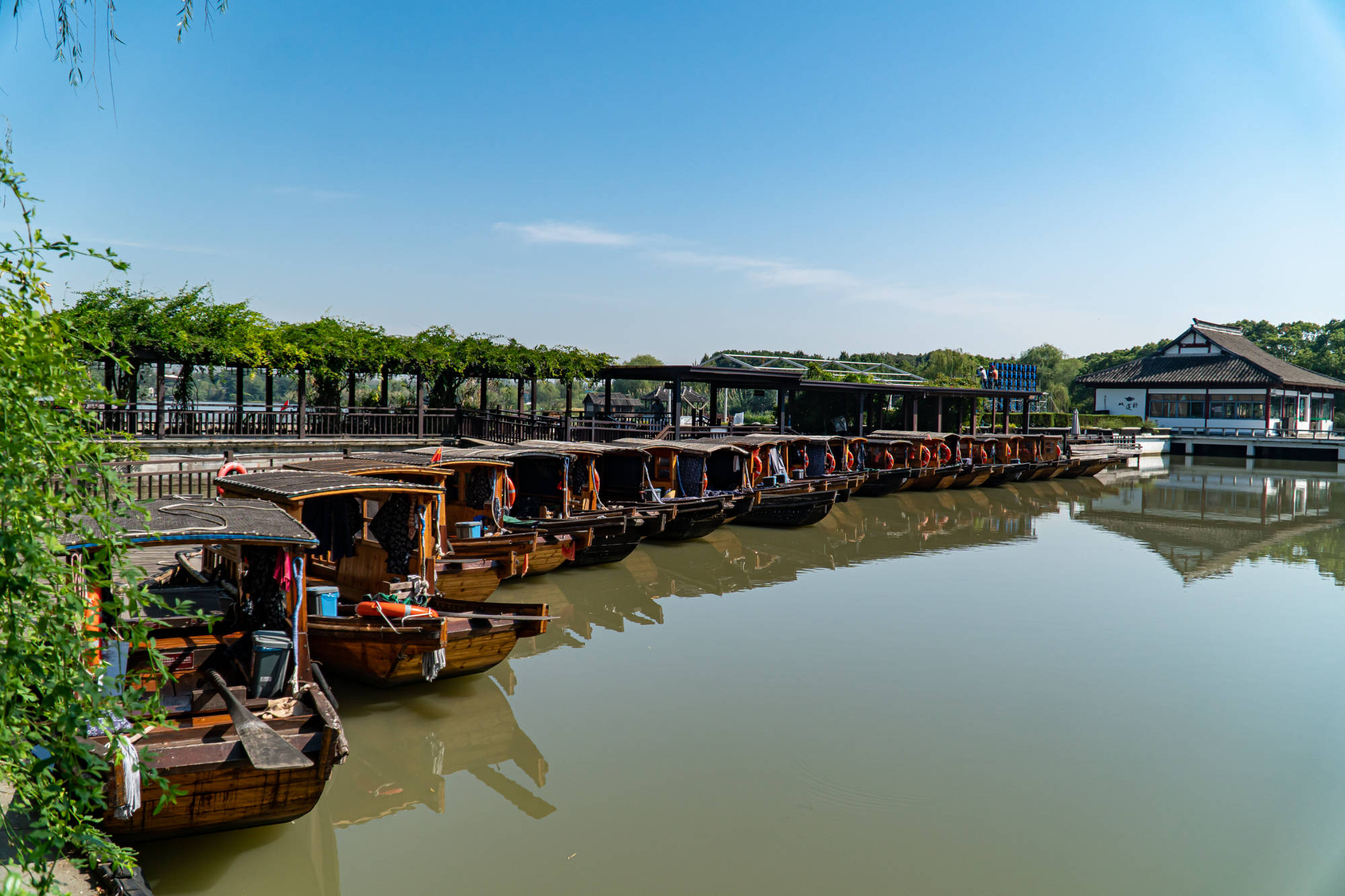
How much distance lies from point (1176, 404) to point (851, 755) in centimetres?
5432

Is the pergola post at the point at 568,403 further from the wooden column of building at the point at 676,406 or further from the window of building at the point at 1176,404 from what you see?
A: the window of building at the point at 1176,404

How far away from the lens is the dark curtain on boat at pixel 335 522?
10.5m

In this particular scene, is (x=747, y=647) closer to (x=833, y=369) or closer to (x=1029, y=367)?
(x=833, y=369)

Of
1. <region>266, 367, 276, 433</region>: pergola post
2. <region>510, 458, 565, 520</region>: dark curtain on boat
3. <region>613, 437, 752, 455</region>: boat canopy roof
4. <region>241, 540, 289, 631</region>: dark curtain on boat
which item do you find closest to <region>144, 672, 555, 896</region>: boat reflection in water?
<region>241, 540, 289, 631</region>: dark curtain on boat

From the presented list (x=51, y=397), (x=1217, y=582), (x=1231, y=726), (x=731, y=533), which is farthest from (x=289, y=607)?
(x=1217, y=582)

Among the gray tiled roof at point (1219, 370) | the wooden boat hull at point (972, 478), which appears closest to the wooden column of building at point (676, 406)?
the wooden boat hull at point (972, 478)

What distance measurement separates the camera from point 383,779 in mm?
7957

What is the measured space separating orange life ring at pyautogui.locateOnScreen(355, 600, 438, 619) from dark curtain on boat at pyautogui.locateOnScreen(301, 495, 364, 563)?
1.40m

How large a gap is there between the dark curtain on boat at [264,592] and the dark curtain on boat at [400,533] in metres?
2.51

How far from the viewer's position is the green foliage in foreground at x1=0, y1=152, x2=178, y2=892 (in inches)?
121

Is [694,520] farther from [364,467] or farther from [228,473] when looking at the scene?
[228,473]

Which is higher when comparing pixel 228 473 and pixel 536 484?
pixel 228 473

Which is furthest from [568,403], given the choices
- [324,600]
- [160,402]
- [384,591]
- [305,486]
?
[324,600]

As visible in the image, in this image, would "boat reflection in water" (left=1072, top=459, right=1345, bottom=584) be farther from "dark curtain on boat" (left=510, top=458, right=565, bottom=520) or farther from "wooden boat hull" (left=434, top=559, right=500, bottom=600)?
"wooden boat hull" (left=434, top=559, right=500, bottom=600)
